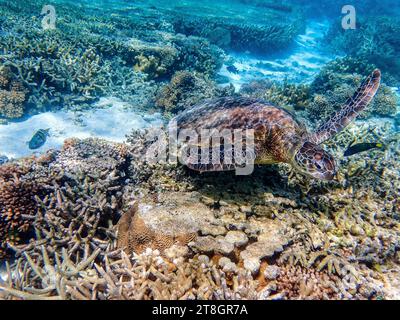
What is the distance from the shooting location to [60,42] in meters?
9.81

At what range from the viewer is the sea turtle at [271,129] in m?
3.57

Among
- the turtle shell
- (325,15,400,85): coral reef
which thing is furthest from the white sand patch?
(325,15,400,85): coral reef

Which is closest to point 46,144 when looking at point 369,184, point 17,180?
point 17,180

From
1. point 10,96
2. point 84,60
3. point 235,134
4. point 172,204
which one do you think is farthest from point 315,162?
point 84,60

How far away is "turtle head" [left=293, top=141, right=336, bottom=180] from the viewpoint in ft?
11.1

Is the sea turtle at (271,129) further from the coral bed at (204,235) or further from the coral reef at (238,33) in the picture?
the coral reef at (238,33)

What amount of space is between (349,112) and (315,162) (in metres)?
1.82

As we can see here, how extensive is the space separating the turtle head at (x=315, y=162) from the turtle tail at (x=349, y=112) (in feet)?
3.61

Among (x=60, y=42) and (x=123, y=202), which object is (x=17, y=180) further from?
(x=60, y=42)

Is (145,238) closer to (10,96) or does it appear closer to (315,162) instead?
(315,162)

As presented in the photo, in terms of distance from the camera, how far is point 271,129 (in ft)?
13.6

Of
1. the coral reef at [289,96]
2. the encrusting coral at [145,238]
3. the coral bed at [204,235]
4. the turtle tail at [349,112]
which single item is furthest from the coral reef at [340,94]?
the encrusting coral at [145,238]

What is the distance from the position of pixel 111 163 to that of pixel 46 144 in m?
2.62

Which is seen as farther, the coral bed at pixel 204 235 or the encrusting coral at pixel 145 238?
the encrusting coral at pixel 145 238
